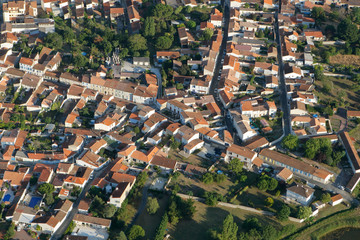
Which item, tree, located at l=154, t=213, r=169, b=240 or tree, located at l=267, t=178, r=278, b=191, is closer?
tree, located at l=154, t=213, r=169, b=240

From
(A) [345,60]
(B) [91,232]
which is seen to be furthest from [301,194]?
(A) [345,60]

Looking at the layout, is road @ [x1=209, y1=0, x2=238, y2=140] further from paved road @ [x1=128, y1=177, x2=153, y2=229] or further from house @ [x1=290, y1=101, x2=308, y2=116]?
paved road @ [x1=128, y1=177, x2=153, y2=229]

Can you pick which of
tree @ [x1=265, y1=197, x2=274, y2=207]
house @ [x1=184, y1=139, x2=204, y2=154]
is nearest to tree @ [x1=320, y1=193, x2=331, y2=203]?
tree @ [x1=265, y1=197, x2=274, y2=207]

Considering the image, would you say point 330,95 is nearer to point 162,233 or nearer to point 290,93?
point 290,93

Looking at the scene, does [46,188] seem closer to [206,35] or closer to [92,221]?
[92,221]

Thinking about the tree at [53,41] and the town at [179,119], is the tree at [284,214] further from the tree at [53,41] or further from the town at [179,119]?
the tree at [53,41]

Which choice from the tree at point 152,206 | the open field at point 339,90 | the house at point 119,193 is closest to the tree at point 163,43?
the open field at point 339,90
